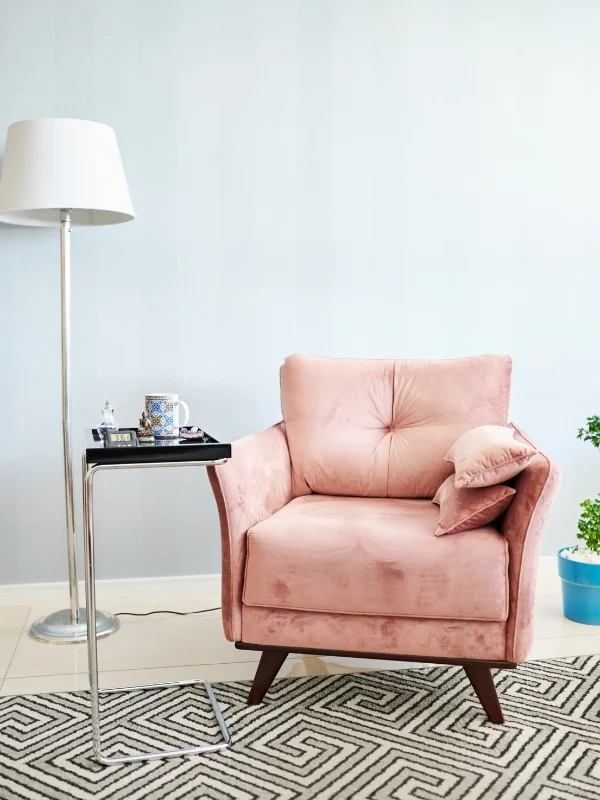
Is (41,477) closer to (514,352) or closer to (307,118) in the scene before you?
(307,118)

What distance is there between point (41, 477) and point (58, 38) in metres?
1.45

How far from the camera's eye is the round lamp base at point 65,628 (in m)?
2.38

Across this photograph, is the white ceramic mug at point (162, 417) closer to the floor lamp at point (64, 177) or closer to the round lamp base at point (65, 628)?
the floor lamp at point (64, 177)

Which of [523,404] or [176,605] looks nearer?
[176,605]

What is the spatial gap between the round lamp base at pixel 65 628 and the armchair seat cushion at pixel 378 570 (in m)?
0.79

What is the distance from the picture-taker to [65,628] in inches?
95.6

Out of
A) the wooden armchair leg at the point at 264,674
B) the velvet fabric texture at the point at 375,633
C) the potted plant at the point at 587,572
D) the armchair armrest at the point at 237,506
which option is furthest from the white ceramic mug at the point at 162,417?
the potted plant at the point at 587,572

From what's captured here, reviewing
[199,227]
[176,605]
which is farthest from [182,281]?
[176,605]

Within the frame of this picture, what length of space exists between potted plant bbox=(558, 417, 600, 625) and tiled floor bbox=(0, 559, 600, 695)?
43 mm

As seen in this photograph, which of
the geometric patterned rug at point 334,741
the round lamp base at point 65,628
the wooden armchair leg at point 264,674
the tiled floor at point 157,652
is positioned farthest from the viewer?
the round lamp base at point 65,628

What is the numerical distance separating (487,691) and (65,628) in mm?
1270

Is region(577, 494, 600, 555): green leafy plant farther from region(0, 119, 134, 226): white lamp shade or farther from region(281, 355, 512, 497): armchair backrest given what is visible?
region(0, 119, 134, 226): white lamp shade

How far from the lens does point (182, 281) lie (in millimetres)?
2775

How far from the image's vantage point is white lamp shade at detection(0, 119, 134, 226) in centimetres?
224
